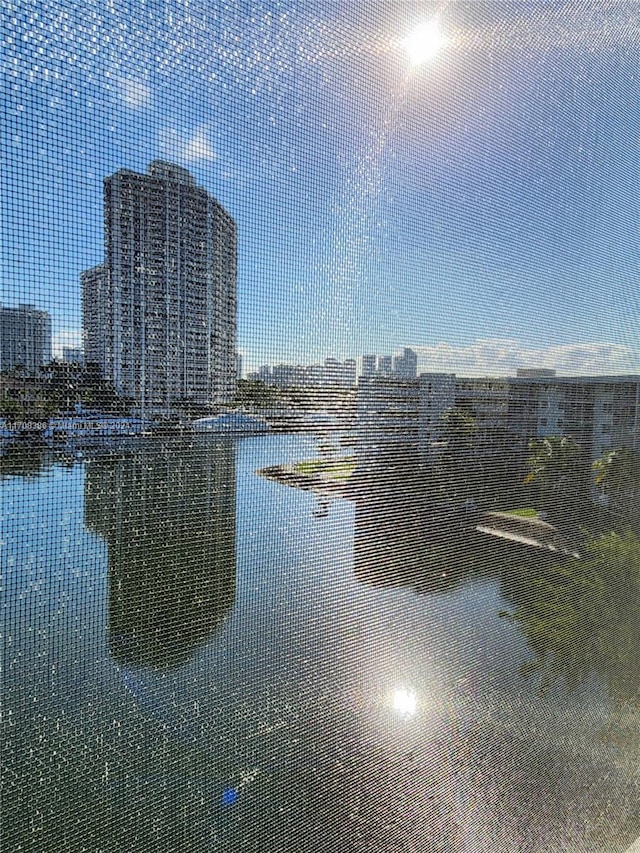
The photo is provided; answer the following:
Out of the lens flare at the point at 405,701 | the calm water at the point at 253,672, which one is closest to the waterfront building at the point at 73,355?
the calm water at the point at 253,672

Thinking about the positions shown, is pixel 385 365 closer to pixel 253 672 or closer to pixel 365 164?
pixel 365 164

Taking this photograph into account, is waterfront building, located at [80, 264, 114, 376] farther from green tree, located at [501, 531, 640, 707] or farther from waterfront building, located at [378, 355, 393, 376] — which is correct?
green tree, located at [501, 531, 640, 707]

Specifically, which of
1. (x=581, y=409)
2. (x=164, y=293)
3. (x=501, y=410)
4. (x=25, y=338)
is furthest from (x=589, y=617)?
(x=25, y=338)

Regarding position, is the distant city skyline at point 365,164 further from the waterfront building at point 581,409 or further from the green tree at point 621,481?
the green tree at point 621,481

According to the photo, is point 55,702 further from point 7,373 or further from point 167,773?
point 7,373

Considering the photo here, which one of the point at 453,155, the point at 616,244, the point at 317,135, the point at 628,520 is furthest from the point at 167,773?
the point at 616,244
